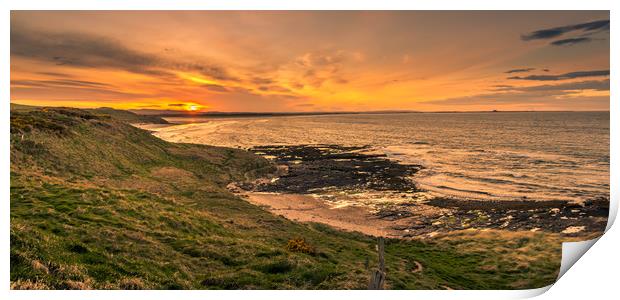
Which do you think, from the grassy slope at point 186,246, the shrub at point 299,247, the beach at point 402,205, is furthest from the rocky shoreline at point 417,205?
the shrub at point 299,247

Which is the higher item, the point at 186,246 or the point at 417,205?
the point at 186,246

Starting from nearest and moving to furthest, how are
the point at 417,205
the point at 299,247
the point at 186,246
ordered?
the point at 186,246, the point at 299,247, the point at 417,205

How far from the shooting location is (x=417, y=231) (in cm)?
2631

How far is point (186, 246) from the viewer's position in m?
16.1

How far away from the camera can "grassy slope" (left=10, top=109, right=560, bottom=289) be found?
42.9 feet

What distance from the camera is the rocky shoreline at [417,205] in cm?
2686

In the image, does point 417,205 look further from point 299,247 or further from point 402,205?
point 299,247

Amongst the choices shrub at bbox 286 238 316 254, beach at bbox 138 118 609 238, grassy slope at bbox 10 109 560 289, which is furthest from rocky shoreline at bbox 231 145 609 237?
shrub at bbox 286 238 316 254

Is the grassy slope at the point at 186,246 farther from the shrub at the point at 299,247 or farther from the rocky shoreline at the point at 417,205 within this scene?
the rocky shoreline at the point at 417,205

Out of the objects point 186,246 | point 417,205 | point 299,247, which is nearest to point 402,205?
point 417,205

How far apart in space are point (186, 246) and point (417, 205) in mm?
23409
